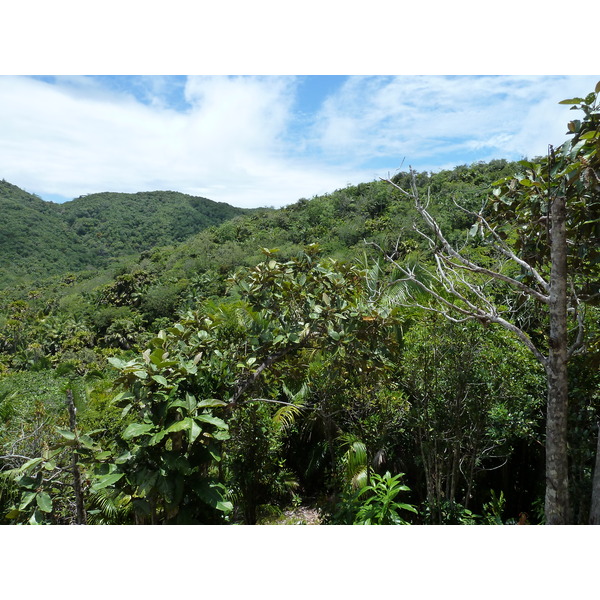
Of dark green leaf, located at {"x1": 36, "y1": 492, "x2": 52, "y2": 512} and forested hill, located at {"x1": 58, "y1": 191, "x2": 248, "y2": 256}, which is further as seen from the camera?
forested hill, located at {"x1": 58, "y1": 191, "x2": 248, "y2": 256}

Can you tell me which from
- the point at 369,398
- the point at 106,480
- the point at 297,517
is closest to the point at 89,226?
the point at 297,517

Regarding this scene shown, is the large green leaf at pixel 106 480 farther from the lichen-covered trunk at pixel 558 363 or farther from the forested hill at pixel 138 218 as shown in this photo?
the forested hill at pixel 138 218

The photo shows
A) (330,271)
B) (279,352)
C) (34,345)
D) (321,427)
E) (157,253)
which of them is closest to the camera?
(279,352)

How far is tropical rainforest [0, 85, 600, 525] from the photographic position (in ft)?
7.14

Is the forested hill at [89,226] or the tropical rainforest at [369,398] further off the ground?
the forested hill at [89,226]

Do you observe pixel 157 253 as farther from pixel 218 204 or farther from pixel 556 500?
pixel 556 500

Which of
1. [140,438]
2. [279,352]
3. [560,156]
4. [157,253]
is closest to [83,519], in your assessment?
[140,438]

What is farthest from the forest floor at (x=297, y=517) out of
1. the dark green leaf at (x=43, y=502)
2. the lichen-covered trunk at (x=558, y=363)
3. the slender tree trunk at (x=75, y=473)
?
the dark green leaf at (x=43, y=502)

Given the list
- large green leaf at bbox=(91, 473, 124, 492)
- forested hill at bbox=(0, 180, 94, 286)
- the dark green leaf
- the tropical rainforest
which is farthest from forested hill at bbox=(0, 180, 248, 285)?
large green leaf at bbox=(91, 473, 124, 492)

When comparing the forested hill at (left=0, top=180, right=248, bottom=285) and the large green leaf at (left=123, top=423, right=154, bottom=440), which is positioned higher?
the forested hill at (left=0, top=180, right=248, bottom=285)

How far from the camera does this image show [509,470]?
12.7 feet

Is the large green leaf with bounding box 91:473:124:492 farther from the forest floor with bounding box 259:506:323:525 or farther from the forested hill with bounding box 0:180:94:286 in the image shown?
the forested hill with bounding box 0:180:94:286

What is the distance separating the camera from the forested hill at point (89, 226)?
174 ft

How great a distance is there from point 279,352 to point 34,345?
29.8 metres
